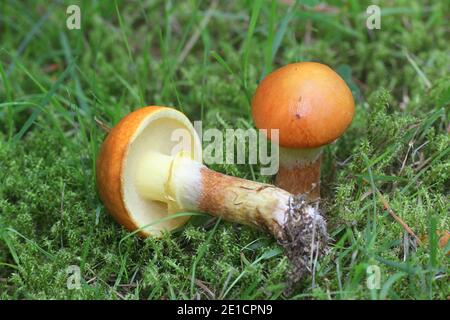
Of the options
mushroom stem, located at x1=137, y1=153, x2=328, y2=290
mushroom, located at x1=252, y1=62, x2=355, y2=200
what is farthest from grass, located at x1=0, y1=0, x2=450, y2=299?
mushroom, located at x1=252, y1=62, x2=355, y2=200

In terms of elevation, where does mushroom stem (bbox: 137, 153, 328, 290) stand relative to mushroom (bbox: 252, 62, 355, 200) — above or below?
below

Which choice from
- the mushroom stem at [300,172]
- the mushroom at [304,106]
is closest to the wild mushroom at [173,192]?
the mushroom stem at [300,172]

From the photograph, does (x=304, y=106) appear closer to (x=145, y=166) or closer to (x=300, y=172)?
(x=300, y=172)

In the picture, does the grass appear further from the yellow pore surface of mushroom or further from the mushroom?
the mushroom

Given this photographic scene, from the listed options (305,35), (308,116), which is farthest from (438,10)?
(308,116)

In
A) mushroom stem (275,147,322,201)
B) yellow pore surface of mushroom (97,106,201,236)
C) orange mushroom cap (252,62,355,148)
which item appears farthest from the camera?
mushroom stem (275,147,322,201)
